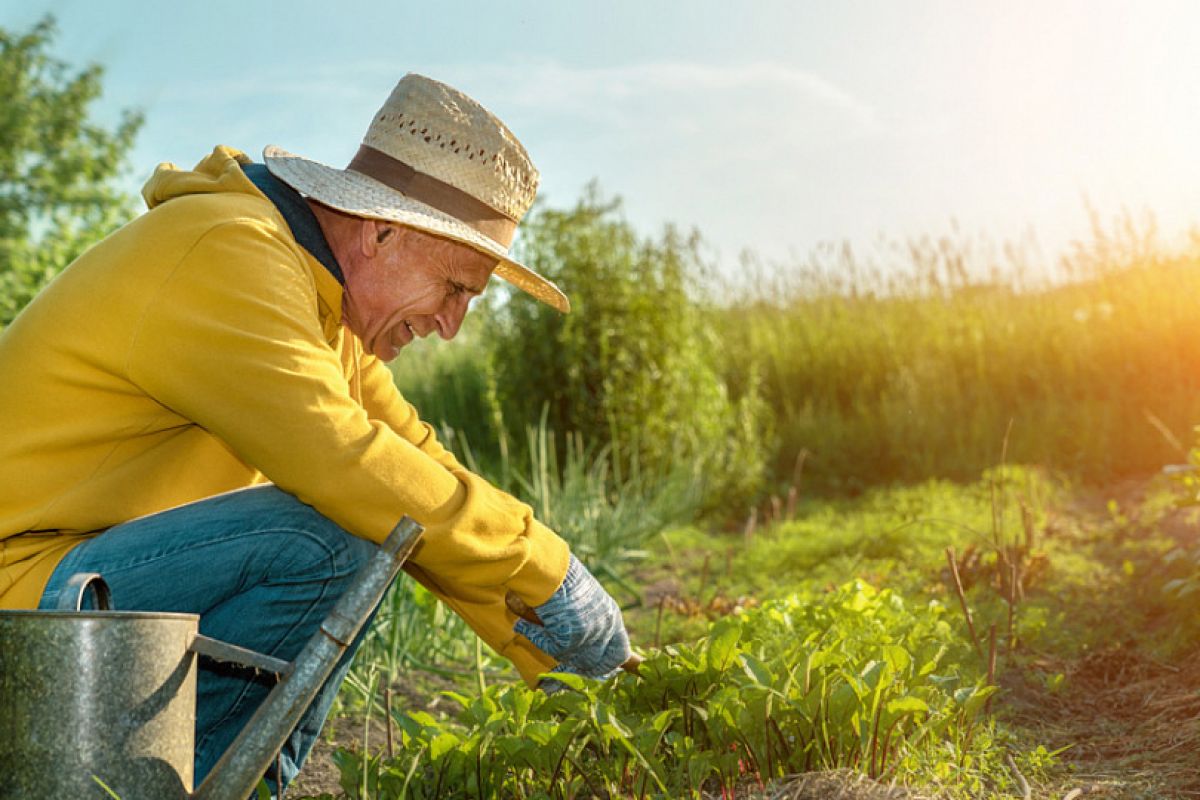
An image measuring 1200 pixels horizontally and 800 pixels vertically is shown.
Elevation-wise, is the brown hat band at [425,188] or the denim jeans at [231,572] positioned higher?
the brown hat band at [425,188]

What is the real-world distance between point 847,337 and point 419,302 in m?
7.23

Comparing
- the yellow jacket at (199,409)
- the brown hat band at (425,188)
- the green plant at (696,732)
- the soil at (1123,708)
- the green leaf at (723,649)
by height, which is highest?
the brown hat band at (425,188)

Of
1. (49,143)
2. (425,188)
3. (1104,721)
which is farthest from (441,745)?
(49,143)

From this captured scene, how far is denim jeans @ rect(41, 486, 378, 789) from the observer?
189cm

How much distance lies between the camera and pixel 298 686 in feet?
5.20

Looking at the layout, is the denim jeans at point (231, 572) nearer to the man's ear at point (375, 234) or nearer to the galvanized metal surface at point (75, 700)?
the galvanized metal surface at point (75, 700)

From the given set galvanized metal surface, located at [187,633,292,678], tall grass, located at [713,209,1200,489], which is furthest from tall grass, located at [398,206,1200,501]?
galvanized metal surface, located at [187,633,292,678]

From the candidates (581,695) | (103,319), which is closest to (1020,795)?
(581,695)

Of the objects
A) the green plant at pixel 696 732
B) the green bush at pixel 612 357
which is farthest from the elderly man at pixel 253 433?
the green bush at pixel 612 357

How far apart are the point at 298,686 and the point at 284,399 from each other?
0.47 meters

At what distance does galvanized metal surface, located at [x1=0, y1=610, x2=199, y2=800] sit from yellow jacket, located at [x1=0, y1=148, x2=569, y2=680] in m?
0.39

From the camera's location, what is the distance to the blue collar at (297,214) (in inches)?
84.7

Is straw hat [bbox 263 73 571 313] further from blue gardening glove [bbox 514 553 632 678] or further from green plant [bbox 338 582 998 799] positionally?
green plant [bbox 338 582 998 799]

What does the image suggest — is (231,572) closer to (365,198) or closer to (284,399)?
(284,399)
